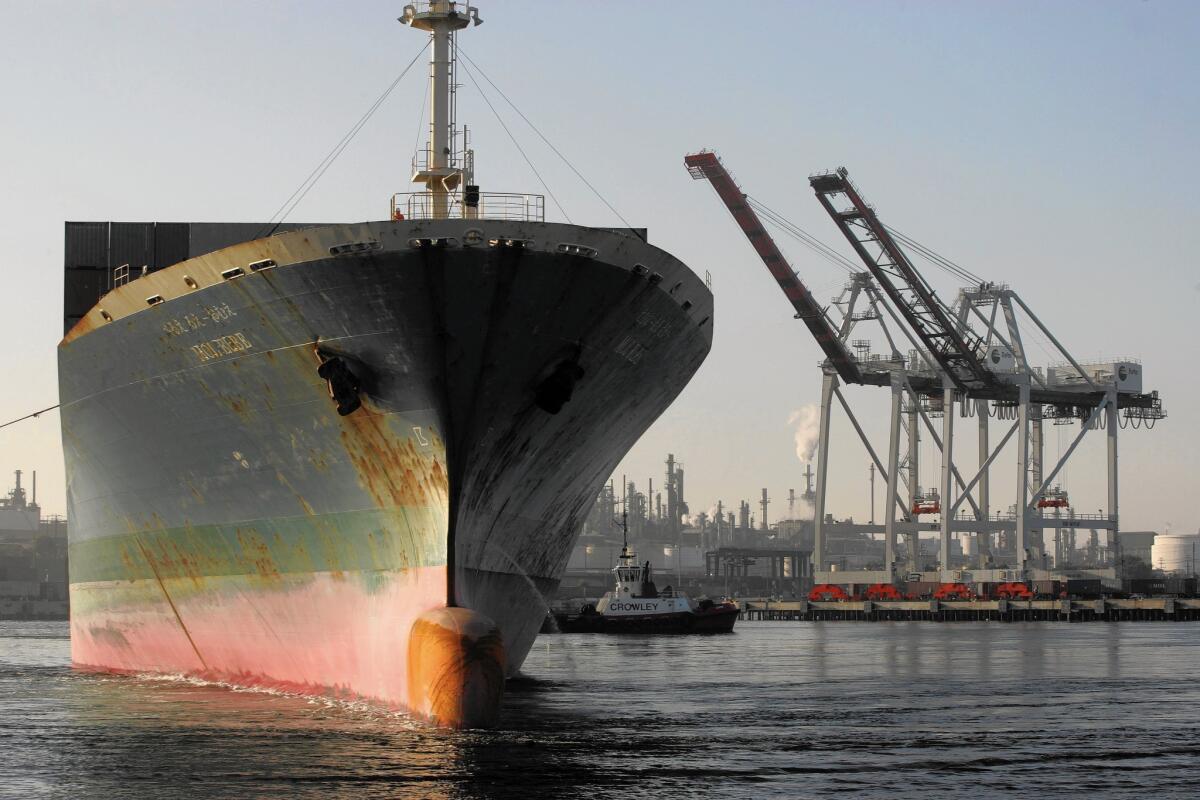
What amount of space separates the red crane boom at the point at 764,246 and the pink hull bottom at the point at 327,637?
53758 mm

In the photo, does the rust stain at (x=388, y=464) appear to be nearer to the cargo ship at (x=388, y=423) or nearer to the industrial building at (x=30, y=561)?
the cargo ship at (x=388, y=423)

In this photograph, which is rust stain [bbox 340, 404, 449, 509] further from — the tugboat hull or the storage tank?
the storage tank

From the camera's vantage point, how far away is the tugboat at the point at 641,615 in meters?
64.9

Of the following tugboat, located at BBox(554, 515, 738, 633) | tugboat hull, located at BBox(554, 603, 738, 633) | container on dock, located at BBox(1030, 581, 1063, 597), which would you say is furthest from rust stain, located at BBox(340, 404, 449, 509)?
container on dock, located at BBox(1030, 581, 1063, 597)

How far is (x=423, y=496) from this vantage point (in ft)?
64.4

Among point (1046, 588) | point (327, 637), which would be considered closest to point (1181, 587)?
point (1046, 588)

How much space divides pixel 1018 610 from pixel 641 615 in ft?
101

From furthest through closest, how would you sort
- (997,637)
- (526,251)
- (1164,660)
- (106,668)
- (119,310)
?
(997,637) < (1164,660) < (106,668) < (119,310) < (526,251)

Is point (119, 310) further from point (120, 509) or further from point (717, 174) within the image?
point (717, 174)

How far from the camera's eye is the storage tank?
184250 millimetres

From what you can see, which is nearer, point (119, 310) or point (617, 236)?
point (617, 236)

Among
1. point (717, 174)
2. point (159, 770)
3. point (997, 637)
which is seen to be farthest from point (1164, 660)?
point (717, 174)

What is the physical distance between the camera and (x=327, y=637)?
21297mm

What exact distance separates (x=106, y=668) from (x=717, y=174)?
53635 millimetres
